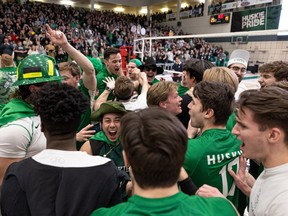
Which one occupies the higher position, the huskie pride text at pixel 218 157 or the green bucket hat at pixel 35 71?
the green bucket hat at pixel 35 71

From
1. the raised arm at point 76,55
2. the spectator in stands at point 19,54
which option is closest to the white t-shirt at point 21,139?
the raised arm at point 76,55

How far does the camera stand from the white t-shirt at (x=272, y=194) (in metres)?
1.16

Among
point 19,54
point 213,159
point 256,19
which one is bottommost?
point 213,159

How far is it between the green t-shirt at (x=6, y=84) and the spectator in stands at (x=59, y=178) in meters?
1.63

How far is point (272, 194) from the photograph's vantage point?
124 centimetres

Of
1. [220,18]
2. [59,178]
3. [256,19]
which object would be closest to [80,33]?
[220,18]

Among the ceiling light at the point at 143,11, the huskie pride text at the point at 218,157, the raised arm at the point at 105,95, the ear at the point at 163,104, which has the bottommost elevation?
the huskie pride text at the point at 218,157

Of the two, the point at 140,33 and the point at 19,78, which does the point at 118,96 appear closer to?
the point at 19,78

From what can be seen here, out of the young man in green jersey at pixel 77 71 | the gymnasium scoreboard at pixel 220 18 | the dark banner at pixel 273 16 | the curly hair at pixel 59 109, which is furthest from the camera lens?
the gymnasium scoreboard at pixel 220 18

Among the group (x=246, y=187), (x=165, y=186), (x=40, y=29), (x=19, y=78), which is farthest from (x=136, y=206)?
(x=40, y=29)

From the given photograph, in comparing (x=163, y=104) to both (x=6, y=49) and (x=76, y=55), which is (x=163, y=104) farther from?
(x=6, y=49)

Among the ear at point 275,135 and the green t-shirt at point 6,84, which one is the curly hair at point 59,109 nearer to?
the ear at point 275,135

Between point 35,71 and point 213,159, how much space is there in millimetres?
1363

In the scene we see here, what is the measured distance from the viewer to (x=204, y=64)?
295 centimetres
